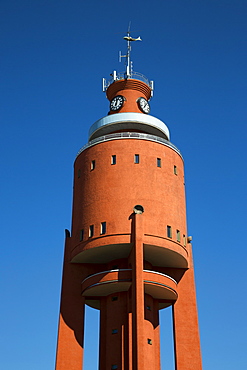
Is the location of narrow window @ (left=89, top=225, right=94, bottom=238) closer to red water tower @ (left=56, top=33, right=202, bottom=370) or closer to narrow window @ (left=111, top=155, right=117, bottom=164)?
red water tower @ (left=56, top=33, right=202, bottom=370)

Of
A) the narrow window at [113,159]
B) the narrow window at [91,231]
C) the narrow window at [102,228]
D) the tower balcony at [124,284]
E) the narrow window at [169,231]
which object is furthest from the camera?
the narrow window at [113,159]

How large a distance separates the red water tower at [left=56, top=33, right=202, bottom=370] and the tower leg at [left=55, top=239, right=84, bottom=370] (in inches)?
3.0

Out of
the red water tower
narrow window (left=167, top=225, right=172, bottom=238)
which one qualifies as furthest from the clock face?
narrow window (left=167, top=225, right=172, bottom=238)

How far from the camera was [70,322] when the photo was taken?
137 feet

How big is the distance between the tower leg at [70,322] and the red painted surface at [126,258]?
7cm

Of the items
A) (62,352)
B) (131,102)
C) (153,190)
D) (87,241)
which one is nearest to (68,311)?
(62,352)

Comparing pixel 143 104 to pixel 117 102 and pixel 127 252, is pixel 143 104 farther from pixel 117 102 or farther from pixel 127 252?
pixel 127 252

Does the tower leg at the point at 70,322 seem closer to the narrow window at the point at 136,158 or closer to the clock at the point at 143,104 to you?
the narrow window at the point at 136,158

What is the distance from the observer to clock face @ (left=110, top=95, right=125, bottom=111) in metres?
49.4

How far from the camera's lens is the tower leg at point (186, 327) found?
40.4 m

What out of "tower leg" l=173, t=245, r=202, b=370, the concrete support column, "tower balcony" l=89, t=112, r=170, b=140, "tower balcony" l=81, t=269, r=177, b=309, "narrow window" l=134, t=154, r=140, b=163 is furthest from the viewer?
"tower balcony" l=89, t=112, r=170, b=140

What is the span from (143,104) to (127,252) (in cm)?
1549

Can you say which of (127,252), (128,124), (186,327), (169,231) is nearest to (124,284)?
(127,252)

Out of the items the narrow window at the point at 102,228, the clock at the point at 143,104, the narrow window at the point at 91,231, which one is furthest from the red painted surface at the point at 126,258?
the clock at the point at 143,104
